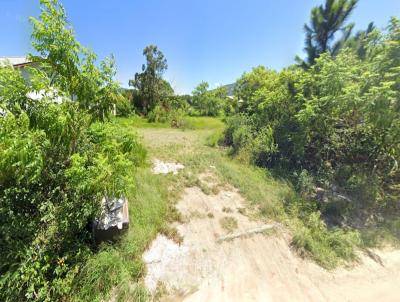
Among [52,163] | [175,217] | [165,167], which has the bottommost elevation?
[175,217]

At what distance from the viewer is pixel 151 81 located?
59.0 feet

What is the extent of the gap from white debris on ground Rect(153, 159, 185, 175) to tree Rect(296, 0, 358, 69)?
651 centimetres

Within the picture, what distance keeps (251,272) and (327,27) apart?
8688 millimetres

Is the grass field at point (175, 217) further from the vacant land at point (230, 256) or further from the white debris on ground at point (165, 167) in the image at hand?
the white debris on ground at point (165, 167)

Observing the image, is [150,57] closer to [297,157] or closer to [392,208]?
[297,157]

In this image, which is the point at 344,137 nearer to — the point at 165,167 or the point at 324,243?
the point at 324,243

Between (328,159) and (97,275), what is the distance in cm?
577

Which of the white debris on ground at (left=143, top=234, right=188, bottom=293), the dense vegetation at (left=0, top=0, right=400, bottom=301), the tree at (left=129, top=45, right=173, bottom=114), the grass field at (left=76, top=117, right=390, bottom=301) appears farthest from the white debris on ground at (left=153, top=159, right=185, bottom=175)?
the tree at (left=129, top=45, right=173, bottom=114)

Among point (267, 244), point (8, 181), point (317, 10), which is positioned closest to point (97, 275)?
point (8, 181)

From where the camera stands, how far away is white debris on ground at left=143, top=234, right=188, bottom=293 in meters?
2.86

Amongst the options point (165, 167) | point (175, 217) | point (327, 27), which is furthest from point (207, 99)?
point (175, 217)

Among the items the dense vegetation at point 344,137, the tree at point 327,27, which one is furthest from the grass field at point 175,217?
the tree at point 327,27

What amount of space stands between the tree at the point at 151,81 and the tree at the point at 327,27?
11923mm

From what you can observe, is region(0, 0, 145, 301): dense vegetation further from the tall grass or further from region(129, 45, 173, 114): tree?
region(129, 45, 173, 114): tree
